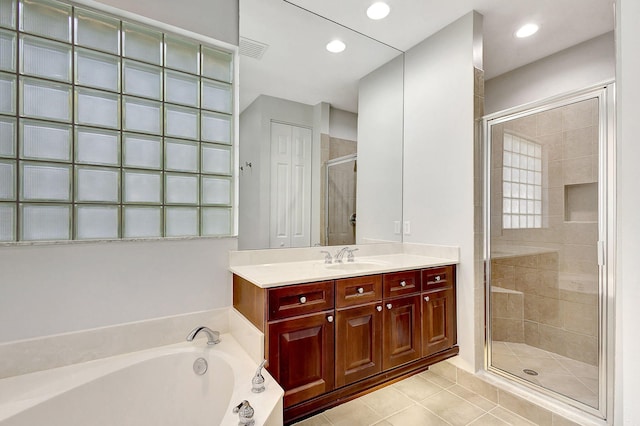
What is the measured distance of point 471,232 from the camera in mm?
2156

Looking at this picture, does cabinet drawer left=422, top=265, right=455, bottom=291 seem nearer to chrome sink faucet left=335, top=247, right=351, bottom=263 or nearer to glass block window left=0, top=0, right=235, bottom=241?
chrome sink faucet left=335, top=247, right=351, bottom=263

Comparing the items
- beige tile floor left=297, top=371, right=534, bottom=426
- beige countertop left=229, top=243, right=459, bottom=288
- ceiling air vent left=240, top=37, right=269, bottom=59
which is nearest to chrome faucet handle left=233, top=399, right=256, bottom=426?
beige countertop left=229, top=243, right=459, bottom=288

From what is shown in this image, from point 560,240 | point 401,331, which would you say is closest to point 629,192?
point 401,331

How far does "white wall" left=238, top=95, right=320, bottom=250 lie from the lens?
2012 millimetres

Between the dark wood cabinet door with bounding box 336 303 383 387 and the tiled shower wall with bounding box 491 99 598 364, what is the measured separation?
3.38ft

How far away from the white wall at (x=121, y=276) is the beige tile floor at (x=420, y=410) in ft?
3.27

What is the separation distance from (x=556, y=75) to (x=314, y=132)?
2.23 meters

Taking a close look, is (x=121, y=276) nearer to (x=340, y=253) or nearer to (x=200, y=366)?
(x=200, y=366)

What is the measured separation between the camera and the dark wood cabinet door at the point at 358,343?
167 cm

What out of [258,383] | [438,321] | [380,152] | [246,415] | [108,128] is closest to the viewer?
[246,415]

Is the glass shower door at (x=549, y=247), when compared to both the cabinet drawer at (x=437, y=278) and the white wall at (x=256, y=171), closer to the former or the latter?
the cabinet drawer at (x=437, y=278)

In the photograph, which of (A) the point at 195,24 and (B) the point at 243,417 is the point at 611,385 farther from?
(A) the point at 195,24

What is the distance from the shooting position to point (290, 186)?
2.20m

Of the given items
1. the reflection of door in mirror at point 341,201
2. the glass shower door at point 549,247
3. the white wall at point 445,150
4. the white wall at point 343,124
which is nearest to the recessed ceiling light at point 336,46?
the white wall at point 343,124
